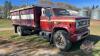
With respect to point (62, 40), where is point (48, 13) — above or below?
above

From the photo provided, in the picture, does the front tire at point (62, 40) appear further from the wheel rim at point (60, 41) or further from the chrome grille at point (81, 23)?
the chrome grille at point (81, 23)

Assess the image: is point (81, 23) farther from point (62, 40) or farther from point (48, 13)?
point (48, 13)

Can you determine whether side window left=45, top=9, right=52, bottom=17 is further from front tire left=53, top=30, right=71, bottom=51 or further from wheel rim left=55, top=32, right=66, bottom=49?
wheel rim left=55, top=32, right=66, bottom=49

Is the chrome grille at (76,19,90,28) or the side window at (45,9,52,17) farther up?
the side window at (45,9,52,17)

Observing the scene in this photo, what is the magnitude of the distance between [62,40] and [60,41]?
8.7 inches

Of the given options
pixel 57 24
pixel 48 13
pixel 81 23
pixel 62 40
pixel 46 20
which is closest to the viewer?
pixel 81 23

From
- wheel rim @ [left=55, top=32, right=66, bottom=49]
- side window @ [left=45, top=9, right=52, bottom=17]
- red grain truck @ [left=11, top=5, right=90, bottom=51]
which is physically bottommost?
wheel rim @ [left=55, top=32, right=66, bottom=49]

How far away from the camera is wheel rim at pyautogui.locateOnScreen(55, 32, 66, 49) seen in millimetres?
8792

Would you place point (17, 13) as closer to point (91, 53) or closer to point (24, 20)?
point (24, 20)

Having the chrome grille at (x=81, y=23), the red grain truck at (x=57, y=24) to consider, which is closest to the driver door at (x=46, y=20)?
the red grain truck at (x=57, y=24)

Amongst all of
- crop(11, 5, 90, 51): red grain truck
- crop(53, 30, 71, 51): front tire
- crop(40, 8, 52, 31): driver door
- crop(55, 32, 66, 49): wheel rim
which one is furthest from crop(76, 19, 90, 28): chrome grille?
crop(40, 8, 52, 31): driver door

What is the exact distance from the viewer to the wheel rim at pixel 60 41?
28.8 feet

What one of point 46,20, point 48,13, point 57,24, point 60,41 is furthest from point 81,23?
point 46,20

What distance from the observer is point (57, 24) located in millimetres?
9203
